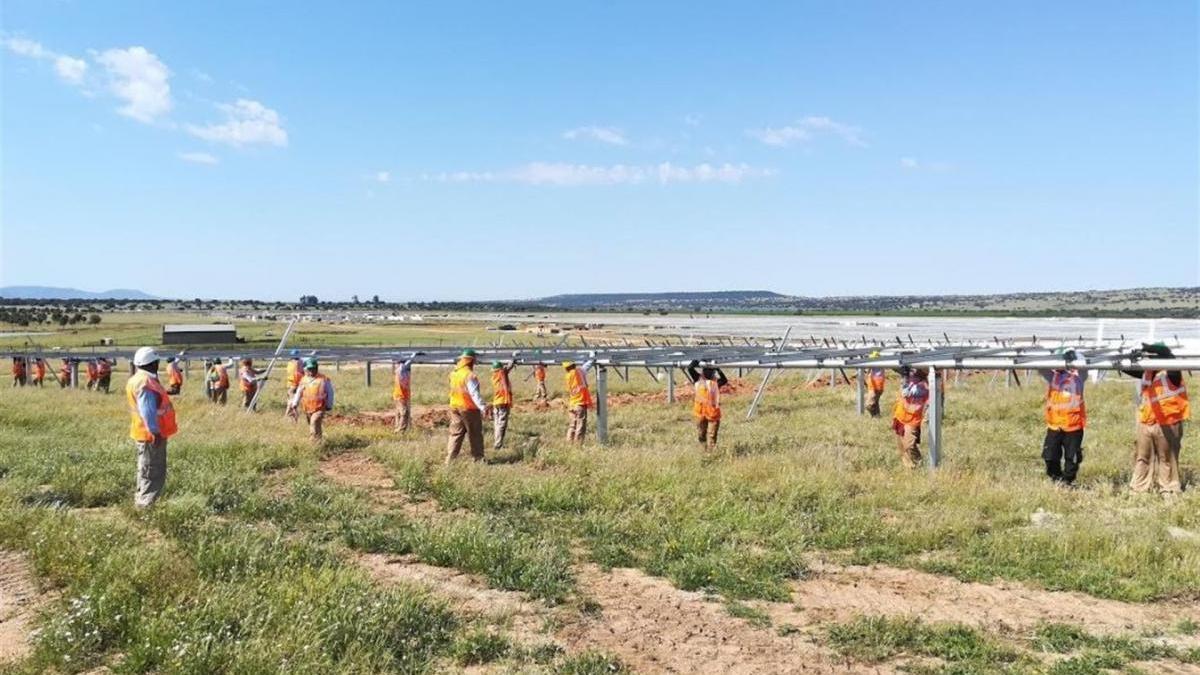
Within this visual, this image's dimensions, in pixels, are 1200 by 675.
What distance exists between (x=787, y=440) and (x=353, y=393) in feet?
57.6

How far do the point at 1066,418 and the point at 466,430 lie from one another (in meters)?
7.99

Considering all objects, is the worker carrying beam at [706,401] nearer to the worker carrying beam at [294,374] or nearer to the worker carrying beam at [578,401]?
the worker carrying beam at [578,401]

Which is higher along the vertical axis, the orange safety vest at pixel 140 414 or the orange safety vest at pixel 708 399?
the orange safety vest at pixel 140 414

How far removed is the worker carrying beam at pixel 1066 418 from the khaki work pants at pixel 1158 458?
0.63 meters

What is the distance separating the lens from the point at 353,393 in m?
29.0

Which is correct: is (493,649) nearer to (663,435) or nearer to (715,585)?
(715,585)

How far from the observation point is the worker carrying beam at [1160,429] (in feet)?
32.5

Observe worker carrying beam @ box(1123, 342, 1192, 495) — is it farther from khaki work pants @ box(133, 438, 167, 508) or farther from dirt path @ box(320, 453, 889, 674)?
khaki work pants @ box(133, 438, 167, 508)

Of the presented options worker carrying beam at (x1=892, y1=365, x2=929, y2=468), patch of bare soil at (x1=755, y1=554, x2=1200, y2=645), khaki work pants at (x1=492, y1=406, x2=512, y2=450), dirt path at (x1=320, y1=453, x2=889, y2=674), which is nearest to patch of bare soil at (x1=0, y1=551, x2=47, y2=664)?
dirt path at (x1=320, y1=453, x2=889, y2=674)

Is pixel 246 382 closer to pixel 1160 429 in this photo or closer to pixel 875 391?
pixel 875 391

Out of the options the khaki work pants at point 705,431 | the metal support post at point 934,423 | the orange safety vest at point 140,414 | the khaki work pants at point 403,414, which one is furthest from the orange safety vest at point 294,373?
the metal support post at point 934,423

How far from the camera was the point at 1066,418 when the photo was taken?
34.5 feet

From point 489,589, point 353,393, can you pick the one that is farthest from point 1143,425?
point 353,393

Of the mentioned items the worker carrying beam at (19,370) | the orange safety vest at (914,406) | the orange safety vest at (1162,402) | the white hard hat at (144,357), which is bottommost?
the worker carrying beam at (19,370)
